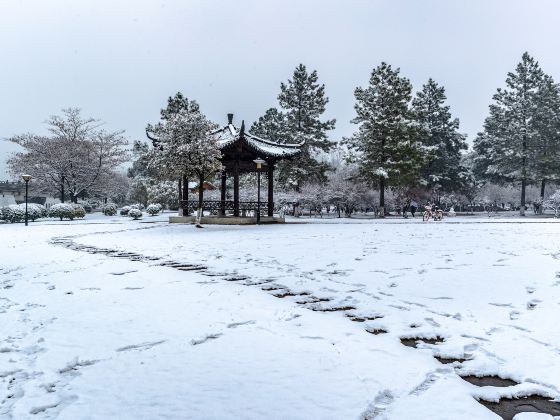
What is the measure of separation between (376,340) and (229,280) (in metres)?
3.61

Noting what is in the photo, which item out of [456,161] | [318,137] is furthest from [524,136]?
[318,137]

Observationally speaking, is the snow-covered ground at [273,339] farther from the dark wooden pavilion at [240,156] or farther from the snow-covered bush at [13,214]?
the snow-covered bush at [13,214]

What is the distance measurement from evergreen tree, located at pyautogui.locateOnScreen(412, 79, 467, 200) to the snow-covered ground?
138ft

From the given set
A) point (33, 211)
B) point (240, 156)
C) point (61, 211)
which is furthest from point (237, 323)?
point (61, 211)

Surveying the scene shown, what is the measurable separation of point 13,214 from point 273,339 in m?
29.0

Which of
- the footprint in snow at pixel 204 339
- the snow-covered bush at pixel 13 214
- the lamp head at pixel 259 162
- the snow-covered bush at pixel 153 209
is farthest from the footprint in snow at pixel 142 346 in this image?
the snow-covered bush at pixel 153 209

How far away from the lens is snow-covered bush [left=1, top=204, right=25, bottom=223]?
1053 inches

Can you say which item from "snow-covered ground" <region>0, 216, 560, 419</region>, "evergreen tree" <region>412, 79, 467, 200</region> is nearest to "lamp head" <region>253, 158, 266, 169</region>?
"snow-covered ground" <region>0, 216, 560, 419</region>

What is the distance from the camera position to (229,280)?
Result: 711 cm

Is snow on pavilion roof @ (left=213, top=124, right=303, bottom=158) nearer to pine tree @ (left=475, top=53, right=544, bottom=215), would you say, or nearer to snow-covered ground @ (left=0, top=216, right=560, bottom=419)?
snow-covered ground @ (left=0, top=216, right=560, bottom=419)

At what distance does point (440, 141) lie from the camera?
47.9 metres

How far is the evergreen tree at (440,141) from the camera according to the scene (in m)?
47.7

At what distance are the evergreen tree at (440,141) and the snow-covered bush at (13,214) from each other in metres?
40.2

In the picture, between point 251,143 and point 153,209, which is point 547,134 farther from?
point 153,209
